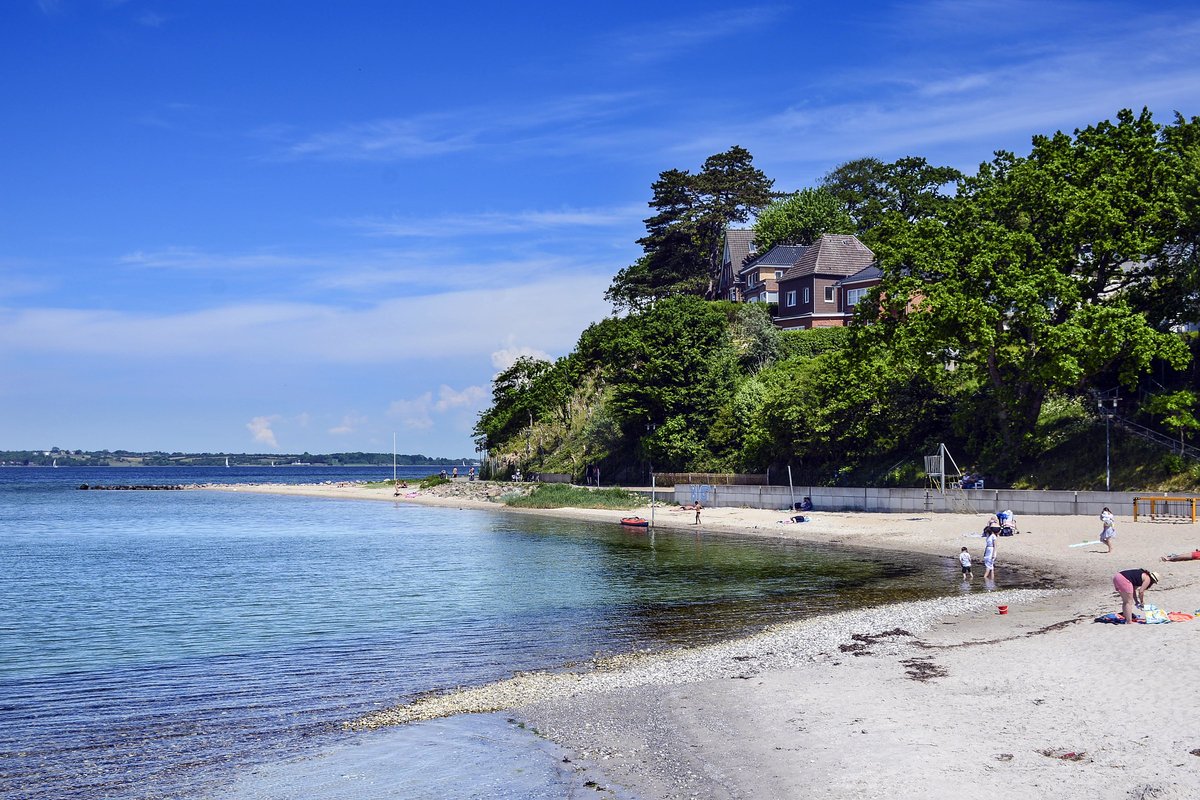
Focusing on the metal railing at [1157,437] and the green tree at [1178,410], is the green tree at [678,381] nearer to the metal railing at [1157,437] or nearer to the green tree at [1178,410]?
the metal railing at [1157,437]

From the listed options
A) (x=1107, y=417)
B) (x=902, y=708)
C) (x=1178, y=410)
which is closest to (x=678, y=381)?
(x=1107, y=417)

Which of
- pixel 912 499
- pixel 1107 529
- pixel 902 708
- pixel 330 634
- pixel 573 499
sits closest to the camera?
pixel 902 708

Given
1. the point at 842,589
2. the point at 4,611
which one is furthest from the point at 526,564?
the point at 4,611

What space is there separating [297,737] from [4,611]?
24.5 m

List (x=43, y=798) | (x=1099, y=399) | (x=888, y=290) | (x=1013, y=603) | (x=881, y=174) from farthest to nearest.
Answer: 1. (x=881, y=174)
2. (x=888, y=290)
3. (x=1099, y=399)
4. (x=1013, y=603)
5. (x=43, y=798)

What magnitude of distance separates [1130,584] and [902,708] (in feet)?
30.1

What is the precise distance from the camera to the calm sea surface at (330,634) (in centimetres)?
1641

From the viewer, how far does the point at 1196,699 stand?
16703mm

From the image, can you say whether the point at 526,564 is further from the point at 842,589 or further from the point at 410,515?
the point at 410,515

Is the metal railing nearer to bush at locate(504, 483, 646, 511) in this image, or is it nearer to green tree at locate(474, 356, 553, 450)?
bush at locate(504, 483, 646, 511)

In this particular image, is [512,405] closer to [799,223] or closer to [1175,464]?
[799,223]

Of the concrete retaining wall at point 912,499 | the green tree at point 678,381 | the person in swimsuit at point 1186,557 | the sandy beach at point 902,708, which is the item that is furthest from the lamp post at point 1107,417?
the green tree at point 678,381

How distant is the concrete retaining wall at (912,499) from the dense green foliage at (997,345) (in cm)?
611

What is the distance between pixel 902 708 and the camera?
17734 mm
